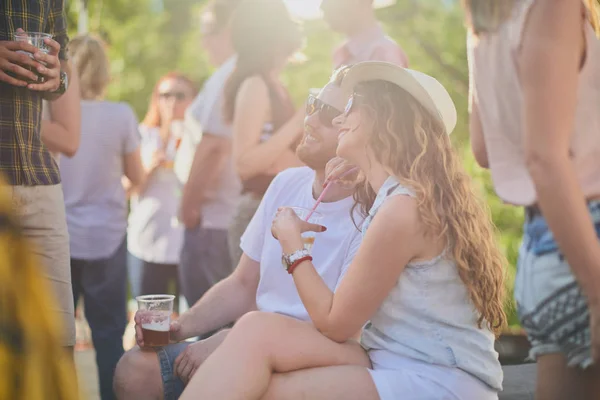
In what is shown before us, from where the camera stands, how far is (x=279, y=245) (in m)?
2.80

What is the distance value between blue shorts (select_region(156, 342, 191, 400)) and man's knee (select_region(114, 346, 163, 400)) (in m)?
0.02

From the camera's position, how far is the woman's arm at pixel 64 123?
2916 millimetres

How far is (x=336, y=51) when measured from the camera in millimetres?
3793

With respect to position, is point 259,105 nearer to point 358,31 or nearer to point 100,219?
point 358,31

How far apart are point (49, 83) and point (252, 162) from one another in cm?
129

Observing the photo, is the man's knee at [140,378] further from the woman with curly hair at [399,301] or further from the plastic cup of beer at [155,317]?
the woman with curly hair at [399,301]

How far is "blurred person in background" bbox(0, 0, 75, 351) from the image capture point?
8.02ft

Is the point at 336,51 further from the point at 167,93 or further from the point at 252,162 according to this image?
the point at 167,93

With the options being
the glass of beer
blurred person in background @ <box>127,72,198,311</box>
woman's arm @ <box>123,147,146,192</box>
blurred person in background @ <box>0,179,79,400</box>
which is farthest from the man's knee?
blurred person in background @ <box>127,72,198,311</box>

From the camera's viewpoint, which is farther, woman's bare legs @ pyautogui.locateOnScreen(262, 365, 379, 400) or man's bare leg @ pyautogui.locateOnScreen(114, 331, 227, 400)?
man's bare leg @ pyautogui.locateOnScreen(114, 331, 227, 400)

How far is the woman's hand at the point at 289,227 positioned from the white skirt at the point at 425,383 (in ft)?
1.36

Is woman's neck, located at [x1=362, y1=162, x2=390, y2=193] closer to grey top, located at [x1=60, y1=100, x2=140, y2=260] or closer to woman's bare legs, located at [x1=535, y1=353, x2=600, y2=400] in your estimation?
woman's bare legs, located at [x1=535, y1=353, x2=600, y2=400]

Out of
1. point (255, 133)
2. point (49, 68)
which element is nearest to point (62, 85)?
point (49, 68)

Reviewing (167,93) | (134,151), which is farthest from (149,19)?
(134,151)
